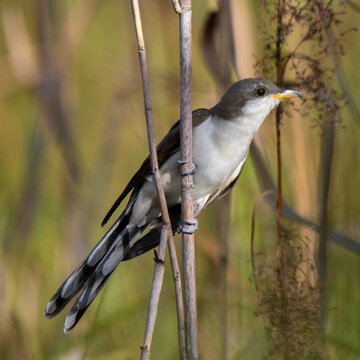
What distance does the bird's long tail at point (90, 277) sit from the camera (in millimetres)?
1418

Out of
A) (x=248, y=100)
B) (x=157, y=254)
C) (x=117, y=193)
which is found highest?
(x=248, y=100)

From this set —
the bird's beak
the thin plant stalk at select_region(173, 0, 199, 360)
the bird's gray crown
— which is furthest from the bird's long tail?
the bird's beak

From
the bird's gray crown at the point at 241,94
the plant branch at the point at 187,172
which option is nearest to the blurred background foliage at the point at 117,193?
the bird's gray crown at the point at 241,94

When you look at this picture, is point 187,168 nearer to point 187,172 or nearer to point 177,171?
point 187,172

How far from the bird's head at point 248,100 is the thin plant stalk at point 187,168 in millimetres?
353

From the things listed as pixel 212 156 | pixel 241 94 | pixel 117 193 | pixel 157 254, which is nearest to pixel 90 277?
pixel 157 254

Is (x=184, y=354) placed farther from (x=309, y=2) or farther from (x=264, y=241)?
(x=309, y=2)

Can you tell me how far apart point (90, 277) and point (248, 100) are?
24.6 inches

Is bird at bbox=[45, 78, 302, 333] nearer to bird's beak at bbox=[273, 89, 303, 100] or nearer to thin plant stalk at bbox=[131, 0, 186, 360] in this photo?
bird's beak at bbox=[273, 89, 303, 100]

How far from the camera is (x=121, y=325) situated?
1558 millimetres

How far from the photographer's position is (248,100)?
1550mm

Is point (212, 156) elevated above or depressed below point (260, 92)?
below

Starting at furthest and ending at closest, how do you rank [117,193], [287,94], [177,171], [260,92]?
[117,193], [177,171], [260,92], [287,94]

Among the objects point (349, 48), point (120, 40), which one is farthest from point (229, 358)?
point (120, 40)
